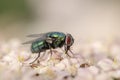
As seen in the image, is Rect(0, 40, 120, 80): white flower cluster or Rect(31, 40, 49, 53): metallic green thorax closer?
Rect(0, 40, 120, 80): white flower cluster

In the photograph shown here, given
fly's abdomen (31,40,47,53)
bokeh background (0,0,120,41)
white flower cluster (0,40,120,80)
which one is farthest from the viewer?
bokeh background (0,0,120,41)

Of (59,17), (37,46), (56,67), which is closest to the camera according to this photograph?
(56,67)

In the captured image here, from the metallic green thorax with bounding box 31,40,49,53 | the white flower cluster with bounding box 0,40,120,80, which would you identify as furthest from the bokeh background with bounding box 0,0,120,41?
the white flower cluster with bounding box 0,40,120,80

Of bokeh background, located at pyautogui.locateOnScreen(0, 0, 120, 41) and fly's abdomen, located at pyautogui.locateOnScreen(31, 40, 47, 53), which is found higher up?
fly's abdomen, located at pyautogui.locateOnScreen(31, 40, 47, 53)

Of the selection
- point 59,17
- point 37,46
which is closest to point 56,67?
point 37,46

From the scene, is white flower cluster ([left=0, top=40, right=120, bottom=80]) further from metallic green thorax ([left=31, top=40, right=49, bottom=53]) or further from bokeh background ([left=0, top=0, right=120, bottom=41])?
bokeh background ([left=0, top=0, right=120, bottom=41])

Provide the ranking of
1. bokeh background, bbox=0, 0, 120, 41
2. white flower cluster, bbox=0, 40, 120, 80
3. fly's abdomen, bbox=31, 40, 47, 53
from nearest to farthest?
1. white flower cluster, bbox=0, 40, 120, 80
2. fly's abdomen, bbox=31, 40, 47, 53
3. bokeh background, bbox=0, 0, 120, 41

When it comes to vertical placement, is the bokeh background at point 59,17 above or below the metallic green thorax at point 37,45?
below


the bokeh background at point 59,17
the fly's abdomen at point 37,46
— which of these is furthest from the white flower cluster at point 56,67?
the bokeh background at point 59,17

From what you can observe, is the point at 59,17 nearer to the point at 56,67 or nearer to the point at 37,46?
the point at 37,46

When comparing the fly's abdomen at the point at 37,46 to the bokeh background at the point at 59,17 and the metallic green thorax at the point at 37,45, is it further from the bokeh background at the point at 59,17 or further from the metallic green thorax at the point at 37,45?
the bokeh background at the point at 59,17
